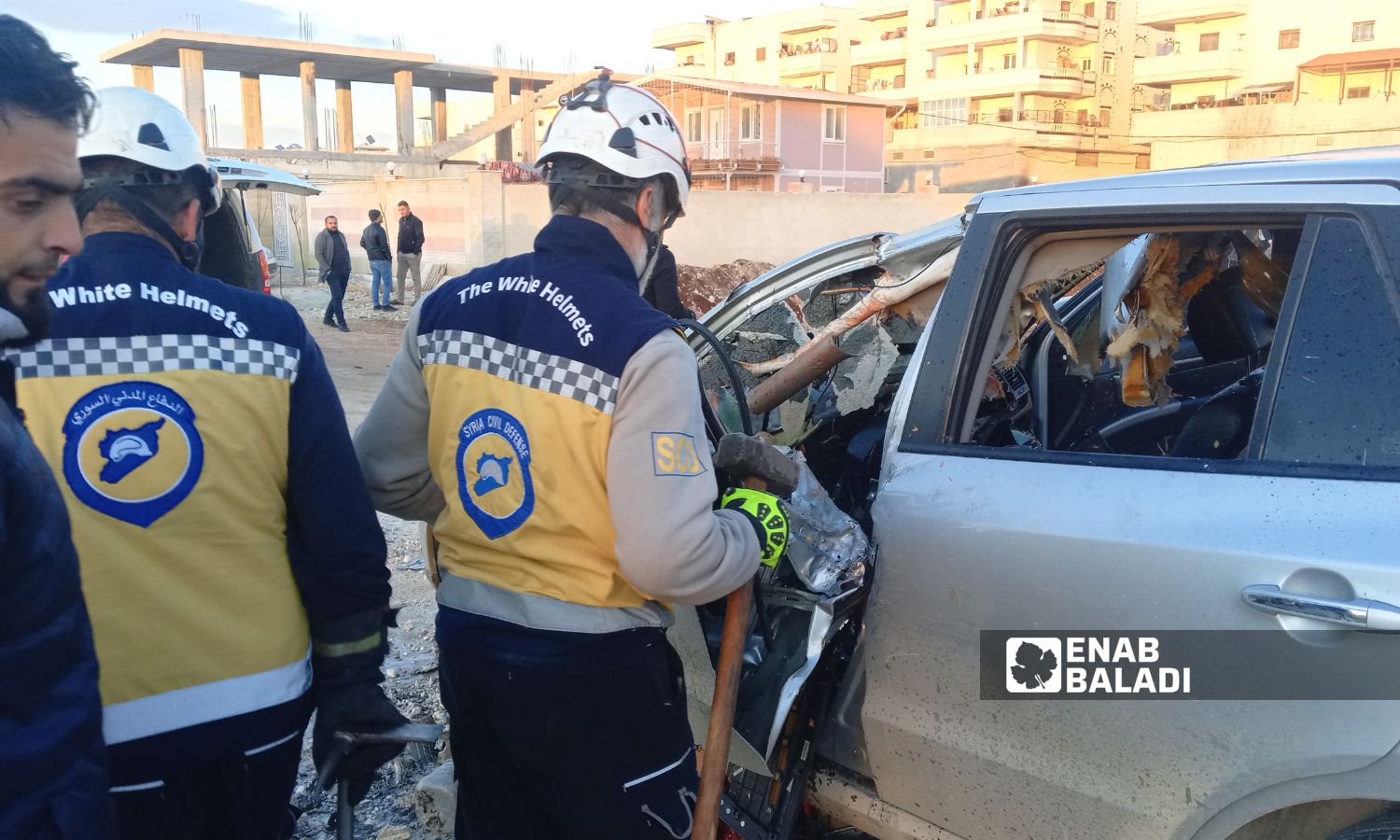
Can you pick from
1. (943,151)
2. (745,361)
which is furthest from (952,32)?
(745,361)

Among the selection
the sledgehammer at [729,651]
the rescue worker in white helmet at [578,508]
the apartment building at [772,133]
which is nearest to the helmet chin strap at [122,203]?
the rescue worker in white helmet at [578,508]

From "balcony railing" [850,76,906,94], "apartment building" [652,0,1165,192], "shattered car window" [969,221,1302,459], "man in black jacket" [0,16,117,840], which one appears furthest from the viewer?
"balcony railing" [850,76,906,94]

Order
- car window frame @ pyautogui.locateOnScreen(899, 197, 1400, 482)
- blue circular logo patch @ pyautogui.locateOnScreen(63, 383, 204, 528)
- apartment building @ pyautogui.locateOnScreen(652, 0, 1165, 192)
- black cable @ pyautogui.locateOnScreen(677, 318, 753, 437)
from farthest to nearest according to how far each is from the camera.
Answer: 1. apartment building @ pyautogui.locateOnScreen(652, 0, 1165, 192)
2. black cable @ pyautogui.locateOnScreen(677, 318, 753, 437)
3. car window frame @ pyautogui.locateOnScreen(899, 197, 1400, 482)
4. blue circular logo patch @ pyautogui.locateOnScreen(63, 383, 204, 528)

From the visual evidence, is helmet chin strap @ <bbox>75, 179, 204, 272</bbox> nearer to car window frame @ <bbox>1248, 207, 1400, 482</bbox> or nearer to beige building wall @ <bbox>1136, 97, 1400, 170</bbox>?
car window frame @ <bbox>1248, 207, 1400, 482</bbox>

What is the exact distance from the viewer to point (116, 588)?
1.79 meters

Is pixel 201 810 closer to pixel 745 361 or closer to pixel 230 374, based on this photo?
pixel 230 374

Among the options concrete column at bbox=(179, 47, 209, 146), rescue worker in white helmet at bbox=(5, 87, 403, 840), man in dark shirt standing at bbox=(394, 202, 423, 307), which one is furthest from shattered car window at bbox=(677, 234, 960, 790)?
concrete column at bbox=(179, 47, 209, 146)

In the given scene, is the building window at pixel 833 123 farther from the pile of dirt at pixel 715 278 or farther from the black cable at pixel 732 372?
the black cable at pixel 732 372

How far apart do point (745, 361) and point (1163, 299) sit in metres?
1.54

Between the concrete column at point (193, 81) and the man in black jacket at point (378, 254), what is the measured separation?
22.7m

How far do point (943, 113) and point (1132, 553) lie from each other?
56419 mm

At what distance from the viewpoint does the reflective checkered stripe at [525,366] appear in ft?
6.20

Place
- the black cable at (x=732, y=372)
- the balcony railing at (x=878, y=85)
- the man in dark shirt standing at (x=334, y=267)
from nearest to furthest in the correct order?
the black cable at (x=732, y=372), the man in dark shirt standing at (x=334, y=267), the balcony railing at (x=878, y=85)

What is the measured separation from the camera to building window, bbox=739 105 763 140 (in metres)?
39.4
